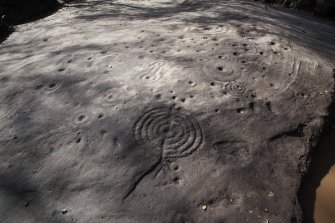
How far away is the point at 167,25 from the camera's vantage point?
3.60 m

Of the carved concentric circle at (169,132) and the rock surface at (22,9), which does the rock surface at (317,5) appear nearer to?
the carved concentric circle at (169,132)

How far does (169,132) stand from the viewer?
2.08m

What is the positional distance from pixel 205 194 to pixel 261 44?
6.03 ft

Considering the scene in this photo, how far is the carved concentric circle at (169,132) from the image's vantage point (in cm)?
198

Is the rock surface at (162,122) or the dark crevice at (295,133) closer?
the rock surface at (162,122)

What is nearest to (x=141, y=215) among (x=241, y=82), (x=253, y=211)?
(x=253, y=211)

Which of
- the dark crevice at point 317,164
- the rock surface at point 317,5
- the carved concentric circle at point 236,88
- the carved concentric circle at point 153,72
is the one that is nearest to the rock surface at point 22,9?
the carved concentric circle at point 153,72

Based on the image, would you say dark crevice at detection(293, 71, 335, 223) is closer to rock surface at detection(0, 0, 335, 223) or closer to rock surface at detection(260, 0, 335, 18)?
rock surface at detection(0, 0, 335, 223)

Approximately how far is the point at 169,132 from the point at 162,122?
10cm

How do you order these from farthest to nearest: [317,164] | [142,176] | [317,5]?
1. [317,5]
2. [317,164]
3. [142,176]

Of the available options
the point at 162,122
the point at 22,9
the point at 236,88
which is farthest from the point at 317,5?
the point at 22,9

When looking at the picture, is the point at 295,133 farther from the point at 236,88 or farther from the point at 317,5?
the point at 317,5

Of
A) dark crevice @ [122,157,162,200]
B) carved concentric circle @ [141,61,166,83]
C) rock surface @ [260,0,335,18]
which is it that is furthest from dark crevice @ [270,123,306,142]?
rock surface @ [260,0,335,18]

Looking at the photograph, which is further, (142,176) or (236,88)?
(236,88)
